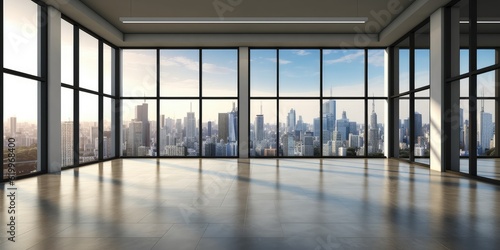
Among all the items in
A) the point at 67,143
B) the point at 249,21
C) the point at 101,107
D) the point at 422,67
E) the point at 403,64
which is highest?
the point at 249,21

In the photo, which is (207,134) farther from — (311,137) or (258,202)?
(258,202)

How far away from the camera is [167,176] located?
323 inches

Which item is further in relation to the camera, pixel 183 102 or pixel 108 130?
pixel 183 102

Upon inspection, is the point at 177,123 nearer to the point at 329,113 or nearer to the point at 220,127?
the point at 220,127

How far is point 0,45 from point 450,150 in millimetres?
11582

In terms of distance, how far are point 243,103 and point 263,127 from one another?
1.31 metres

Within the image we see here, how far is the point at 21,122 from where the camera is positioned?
8.04 meters

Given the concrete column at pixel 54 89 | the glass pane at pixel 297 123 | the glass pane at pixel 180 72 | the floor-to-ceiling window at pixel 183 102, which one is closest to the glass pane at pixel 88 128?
the concrete column at pixel 54 89

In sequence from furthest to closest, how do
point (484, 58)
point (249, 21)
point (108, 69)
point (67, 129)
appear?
point (108, 69) → point (249, 21) → point (67, 129) → point (484, 58)

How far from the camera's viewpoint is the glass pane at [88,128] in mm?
10867

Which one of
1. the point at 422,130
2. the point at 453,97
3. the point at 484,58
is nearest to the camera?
the point at 484,58

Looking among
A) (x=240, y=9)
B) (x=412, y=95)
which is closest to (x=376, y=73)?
(x=412, y=95)

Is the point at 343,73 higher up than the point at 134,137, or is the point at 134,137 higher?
the point at 343,73

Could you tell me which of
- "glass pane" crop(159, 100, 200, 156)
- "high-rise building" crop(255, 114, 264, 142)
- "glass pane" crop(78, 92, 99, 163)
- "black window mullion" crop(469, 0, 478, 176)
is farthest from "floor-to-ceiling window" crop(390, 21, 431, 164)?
"glass pane" crop(78, 92, 99, 163)
